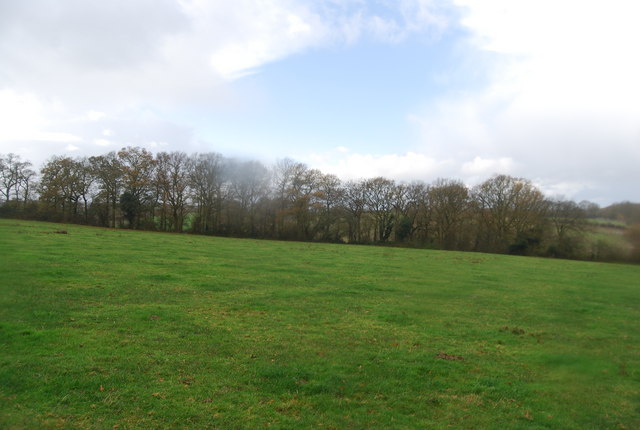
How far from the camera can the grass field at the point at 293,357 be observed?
5.07 metres

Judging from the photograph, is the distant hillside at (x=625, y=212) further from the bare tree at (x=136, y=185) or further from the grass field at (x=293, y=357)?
the bare tree at (x=136, y=185)

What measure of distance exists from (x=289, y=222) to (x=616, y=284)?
175ft

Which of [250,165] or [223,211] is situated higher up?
[250,165]

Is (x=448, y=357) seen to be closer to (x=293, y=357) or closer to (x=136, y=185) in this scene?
(x=293, y=357)

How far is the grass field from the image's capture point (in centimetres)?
507

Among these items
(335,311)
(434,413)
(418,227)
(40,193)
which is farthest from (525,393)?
(40,193)

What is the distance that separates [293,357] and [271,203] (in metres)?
64.4

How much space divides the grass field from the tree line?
173ft

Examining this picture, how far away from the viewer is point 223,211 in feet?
221

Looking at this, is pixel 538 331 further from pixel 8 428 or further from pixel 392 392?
pixel 8 428

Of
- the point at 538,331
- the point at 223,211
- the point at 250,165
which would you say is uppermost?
the point at 250,165

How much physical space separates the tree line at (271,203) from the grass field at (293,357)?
5268 cm

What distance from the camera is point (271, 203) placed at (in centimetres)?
7056

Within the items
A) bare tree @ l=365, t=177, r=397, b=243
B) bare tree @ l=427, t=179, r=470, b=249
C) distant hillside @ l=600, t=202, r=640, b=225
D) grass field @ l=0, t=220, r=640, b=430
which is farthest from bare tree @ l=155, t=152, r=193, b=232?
distant hillside @ l=600, t=202, r=640, b=225
